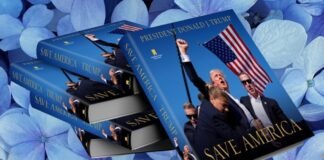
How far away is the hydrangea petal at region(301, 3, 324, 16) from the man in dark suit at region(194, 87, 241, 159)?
0.47 m

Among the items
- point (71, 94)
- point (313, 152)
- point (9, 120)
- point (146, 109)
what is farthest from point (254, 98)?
point (9, 120)

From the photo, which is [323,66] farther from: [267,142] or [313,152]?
[267,142]

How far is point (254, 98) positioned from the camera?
866mm

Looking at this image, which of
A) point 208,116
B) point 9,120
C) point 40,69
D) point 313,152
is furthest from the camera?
point 313,152

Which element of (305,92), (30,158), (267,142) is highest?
(267,142)

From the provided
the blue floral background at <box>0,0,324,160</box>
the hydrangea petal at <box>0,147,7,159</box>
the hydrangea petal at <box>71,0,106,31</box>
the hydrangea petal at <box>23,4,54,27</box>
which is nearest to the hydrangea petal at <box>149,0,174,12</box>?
the blue floral background at <box>0,0,324,160</box>

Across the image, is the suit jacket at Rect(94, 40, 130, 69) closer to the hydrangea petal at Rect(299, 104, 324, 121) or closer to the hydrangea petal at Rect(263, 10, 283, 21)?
the hydrangea petal at Rect(263, 10, 283, 21)

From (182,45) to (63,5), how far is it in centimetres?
34

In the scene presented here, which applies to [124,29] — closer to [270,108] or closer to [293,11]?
[270,108]

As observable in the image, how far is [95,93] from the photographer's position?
83cm

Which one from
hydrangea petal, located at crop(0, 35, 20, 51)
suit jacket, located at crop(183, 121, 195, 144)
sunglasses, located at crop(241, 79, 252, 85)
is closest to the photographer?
suit jacket, located at crop(183, 121, 195, 144)

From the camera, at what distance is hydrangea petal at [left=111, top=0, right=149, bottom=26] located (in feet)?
3.65

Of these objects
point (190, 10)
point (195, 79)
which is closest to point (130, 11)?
point (190, 10)

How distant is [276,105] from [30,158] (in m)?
0.54
